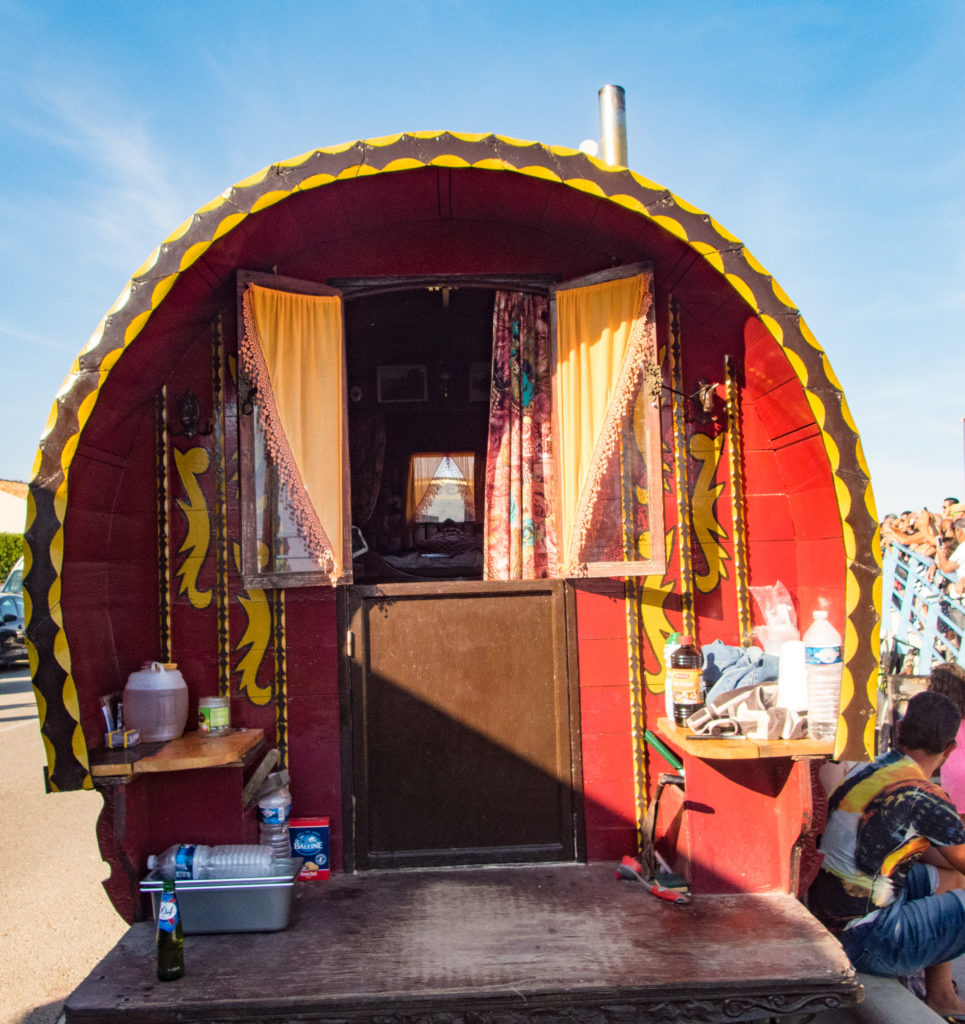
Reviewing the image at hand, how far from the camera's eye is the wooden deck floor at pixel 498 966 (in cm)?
302

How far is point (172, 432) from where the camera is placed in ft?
14.1

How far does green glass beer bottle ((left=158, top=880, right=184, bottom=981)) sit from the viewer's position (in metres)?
3.18

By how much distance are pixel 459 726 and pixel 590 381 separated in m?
1.96

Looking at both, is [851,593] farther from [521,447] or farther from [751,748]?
[521,447]

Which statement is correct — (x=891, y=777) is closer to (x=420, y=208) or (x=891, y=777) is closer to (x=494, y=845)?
(x=494, y=845)

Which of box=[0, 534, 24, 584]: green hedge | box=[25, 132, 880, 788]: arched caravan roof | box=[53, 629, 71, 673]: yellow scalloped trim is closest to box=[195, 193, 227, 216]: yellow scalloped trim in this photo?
box=[25, 132, 880, 788]: arched caravan roof

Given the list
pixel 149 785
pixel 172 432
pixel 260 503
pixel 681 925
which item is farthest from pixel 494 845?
pixel 172 432

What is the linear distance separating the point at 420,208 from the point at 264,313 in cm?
95

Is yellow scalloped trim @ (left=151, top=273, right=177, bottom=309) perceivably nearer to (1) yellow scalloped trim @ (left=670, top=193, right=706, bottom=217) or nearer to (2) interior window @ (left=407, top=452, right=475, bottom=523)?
(1) yellow scalloped trim @ (left=670, top=193, right=706, bottom=217)

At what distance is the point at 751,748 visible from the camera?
11.7ft

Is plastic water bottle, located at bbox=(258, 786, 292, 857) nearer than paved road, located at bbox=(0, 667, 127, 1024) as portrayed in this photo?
Yes

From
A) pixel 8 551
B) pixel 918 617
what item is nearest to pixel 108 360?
pixel 918 617

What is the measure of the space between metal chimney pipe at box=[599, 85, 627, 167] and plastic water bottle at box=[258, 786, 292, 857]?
438 cm

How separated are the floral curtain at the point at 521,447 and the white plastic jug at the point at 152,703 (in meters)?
1.75
